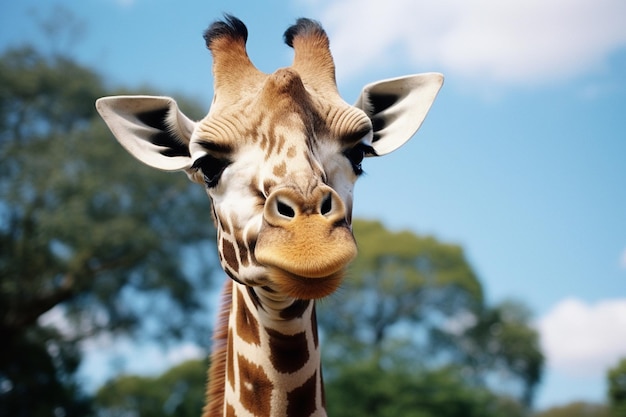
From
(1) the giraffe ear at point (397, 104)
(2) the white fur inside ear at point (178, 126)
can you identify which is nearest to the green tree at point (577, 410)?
(1) the giraffe ear at point (397, 104)

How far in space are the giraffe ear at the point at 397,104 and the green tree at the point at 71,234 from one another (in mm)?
21025

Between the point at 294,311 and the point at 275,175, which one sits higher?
the point at 275,175

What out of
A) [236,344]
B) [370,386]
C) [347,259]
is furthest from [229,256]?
[370,386]

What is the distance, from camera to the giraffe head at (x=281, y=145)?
2893 millimetres

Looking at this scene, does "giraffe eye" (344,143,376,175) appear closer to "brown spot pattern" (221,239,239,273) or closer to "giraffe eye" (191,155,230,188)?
"giraffe eye" (191,155,230,188)

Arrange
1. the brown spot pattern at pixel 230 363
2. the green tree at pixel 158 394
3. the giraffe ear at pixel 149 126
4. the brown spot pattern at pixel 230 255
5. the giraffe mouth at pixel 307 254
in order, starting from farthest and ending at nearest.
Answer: the green tree at pixel 158 394, the giraffe ear at pixel 149 126, the brown spot pattern at pixel 230 363, the brown spot pattern at pixel 230 255, the giraffe mouth at pixel 307 254

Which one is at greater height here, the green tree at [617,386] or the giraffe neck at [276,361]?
the green tree at [617,386]

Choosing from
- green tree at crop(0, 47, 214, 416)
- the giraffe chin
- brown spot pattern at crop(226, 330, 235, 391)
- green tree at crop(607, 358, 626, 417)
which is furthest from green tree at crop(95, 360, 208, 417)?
the giraffe chin

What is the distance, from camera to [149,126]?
4.04 m

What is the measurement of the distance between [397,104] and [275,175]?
4.47ft

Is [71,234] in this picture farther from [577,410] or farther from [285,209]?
[577,410]

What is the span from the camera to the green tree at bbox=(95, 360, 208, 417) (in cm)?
3111

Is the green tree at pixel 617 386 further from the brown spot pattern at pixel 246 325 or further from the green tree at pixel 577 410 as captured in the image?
the green tree at pixel 577 410

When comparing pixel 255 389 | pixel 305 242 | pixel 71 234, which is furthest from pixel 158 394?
pixel 305 242
